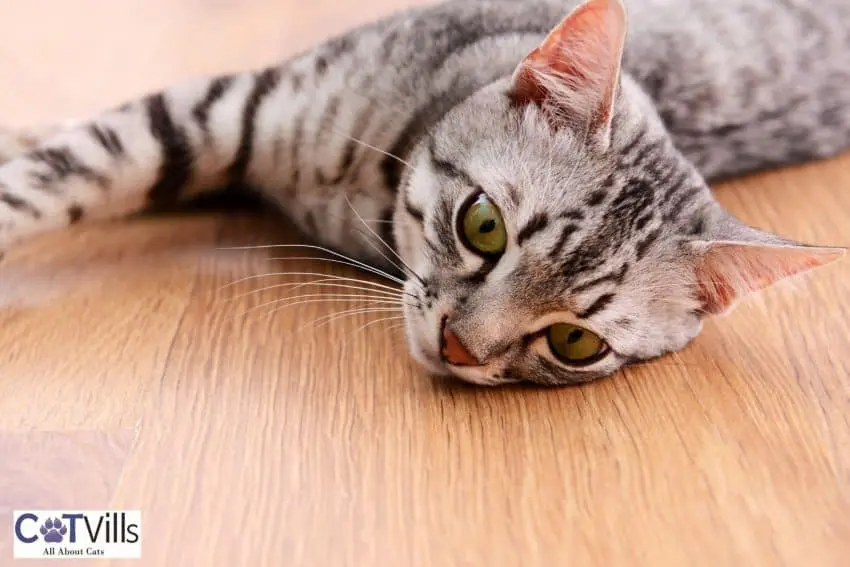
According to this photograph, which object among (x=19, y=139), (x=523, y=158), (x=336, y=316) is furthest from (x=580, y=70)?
(x=19, y=139)

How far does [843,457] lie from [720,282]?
24 centimetres

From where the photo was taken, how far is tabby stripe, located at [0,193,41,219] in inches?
43.8

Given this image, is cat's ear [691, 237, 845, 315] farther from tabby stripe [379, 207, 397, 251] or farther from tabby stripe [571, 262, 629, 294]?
tabby stripe [379, 207, 397, 251]

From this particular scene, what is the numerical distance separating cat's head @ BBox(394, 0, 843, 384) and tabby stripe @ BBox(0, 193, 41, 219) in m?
0.53

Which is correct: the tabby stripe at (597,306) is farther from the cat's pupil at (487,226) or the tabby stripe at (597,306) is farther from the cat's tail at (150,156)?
the cat's tail at (150,156)

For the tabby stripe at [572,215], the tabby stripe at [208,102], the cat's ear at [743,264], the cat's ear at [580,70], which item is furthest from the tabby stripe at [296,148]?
the cat's ear at [743,264]

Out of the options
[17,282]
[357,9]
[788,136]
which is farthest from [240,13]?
[788,136]

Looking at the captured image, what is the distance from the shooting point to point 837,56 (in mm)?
1466

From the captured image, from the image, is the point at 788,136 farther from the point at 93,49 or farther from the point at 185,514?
the point at 93,49

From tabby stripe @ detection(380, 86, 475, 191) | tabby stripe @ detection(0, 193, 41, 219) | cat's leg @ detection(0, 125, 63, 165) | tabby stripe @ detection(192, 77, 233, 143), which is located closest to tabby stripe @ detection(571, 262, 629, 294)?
tabby stripe @ detection(380, 86, 475, 191)

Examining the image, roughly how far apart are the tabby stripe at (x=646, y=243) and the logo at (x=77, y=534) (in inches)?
23.9

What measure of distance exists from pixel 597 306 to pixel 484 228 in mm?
156

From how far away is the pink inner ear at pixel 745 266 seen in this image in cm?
Answer: 94

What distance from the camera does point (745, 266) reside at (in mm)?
975
